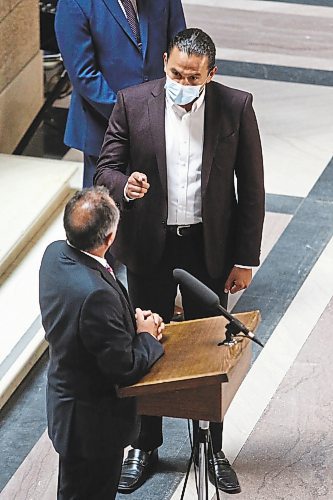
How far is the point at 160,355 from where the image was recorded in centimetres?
341

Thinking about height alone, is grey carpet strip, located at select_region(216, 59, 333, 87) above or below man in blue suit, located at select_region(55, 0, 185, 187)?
below

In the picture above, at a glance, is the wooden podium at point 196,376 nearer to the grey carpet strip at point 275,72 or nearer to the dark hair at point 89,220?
the dark hair at point 89,220

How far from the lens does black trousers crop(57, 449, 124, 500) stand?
351 centimetres

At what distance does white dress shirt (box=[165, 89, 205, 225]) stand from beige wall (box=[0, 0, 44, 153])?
323 centimetres

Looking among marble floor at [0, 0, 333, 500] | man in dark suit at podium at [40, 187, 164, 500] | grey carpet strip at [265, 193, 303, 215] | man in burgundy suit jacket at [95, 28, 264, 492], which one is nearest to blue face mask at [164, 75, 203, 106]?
man in burgundy suit jacket at [95, 28, 264, 492]

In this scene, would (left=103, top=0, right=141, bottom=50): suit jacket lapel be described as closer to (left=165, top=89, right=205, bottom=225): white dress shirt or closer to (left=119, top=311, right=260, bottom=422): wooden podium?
(left=165, top=89, right=205, bottom=225): white dress shirt

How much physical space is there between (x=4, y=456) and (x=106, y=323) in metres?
1.58

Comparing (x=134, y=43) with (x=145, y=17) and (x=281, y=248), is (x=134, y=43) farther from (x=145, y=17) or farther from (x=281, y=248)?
(x=281, y=248)

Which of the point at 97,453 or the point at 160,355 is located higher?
the point at 160,355

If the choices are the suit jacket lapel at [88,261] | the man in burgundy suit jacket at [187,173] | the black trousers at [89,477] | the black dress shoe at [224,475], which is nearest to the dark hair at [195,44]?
the man in burgundy suit jacket at [187,173]

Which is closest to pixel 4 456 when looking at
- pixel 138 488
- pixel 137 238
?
pixel 138 488

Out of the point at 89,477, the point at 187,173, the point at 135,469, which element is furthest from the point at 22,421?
the point at 187,173

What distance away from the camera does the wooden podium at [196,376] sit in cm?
323

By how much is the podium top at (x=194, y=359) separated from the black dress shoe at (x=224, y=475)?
3.23 feet
